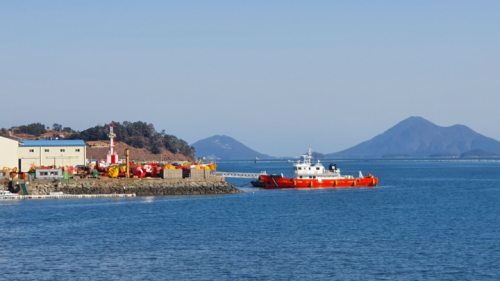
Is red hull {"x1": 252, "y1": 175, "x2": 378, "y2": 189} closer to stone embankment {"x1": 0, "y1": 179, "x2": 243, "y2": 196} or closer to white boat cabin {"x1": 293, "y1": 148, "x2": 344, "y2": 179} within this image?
white boat cabin {"x1": 293, "y1": 148, "x2": 344, "y2": 179}

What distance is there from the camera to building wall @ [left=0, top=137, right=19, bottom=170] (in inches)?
3137

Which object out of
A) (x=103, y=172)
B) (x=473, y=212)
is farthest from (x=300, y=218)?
(x=103, y=172)

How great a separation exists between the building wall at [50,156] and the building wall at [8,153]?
0.97m

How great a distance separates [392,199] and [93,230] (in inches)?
1479

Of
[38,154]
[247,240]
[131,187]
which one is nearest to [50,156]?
[38,154]

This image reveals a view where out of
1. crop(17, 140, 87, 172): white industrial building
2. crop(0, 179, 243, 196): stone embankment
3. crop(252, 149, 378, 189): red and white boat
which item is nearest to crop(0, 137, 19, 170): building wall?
crop(17, 140, 87, 172): white industrial building

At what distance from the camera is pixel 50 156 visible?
82562 millimetres

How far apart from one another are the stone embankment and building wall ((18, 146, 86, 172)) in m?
11.9

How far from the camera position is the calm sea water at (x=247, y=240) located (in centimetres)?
3053

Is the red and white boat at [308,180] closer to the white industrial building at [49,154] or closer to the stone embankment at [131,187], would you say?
the stone embankment at [131,187]

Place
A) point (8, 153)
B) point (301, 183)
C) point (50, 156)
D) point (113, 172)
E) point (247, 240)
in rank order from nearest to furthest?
point (247, 240) < point (113, 172) < point (8, 153) < point (50, 156) < point (301, 183)

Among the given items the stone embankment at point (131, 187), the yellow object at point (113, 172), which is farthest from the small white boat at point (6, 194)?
the yellow object at point (113, 172)

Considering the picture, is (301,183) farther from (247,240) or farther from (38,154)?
(247,240)

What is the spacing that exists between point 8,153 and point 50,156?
17.6 ft
